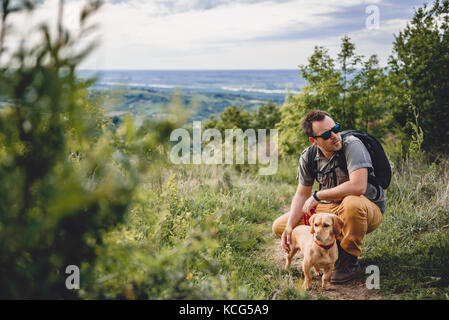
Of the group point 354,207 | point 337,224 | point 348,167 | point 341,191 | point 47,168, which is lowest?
point 337,224

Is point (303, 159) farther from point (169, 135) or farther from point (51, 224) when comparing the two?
point (51, 224)

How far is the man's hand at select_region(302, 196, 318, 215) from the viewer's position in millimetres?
3758

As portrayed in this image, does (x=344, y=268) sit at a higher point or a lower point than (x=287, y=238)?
lower

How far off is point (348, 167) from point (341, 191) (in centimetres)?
27

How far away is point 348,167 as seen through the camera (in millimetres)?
3525

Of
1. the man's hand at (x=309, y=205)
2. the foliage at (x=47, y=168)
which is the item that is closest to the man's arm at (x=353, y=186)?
the man's hand at (x=309, y=205)

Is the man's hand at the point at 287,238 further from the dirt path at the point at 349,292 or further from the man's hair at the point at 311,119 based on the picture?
the man's hair at the point at 311,119

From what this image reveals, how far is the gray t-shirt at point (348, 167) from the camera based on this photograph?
348cm

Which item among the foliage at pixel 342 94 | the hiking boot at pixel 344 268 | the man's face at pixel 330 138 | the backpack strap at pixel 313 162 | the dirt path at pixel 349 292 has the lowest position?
the dirt path at pixel 349 292

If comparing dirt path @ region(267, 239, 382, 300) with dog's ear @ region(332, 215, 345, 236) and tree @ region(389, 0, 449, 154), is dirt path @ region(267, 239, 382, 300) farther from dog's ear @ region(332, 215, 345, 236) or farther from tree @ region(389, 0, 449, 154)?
tree @ region(389, 0, 449, 154)

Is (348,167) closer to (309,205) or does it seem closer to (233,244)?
(309,205)

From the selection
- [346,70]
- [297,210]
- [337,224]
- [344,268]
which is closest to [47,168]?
[337,224]

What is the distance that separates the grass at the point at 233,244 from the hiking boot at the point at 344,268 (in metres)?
0.18

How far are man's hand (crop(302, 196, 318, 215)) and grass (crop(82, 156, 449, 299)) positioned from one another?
744 mm
